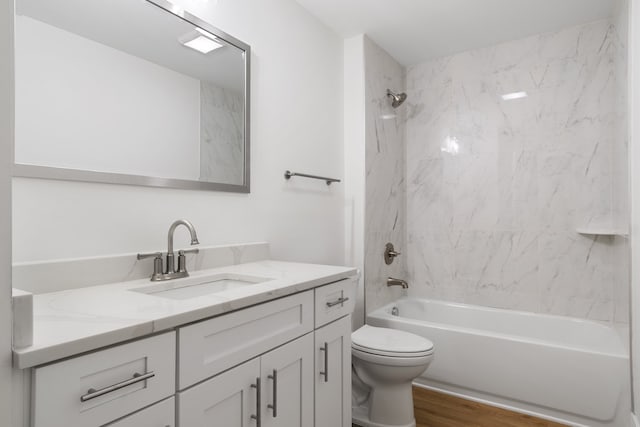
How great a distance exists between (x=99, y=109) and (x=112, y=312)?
2.50 feet

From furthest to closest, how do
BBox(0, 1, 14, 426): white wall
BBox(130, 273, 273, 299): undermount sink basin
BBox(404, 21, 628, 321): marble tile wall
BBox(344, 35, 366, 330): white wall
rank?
1. BBox(344, 35, 366, 330): white wall
2. BBox(404, 21, 628, 321): marble tile wall
3. BBox(130, 273, 273, 299): undermount sink basin
4. BBox(0, 1, 14, 426): white wall

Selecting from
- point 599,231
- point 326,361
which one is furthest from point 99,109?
point 599,231

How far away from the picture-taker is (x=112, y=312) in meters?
0.87

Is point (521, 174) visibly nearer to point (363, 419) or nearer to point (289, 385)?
point (363, 419)

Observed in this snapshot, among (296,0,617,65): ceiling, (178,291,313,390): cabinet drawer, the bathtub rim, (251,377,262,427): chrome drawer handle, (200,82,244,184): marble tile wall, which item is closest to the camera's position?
(178,291,313,390): cabinet drawer

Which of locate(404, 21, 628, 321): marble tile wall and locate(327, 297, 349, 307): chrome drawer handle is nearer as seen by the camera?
locate(327, 297, 349, 307): chrome drawer handle

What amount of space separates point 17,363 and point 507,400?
2.43 m

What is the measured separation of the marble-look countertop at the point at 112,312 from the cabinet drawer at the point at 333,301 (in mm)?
85

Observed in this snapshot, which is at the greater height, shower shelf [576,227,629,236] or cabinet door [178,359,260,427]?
shower shelf [576,227,629,236]

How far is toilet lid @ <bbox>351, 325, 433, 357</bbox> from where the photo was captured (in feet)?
6.12

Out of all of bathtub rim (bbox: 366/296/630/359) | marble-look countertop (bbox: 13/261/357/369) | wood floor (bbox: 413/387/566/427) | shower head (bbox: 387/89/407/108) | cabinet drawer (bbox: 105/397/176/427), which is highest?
shower head (bbox: 387/89/407/108)

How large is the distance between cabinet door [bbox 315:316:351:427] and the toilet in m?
0.33

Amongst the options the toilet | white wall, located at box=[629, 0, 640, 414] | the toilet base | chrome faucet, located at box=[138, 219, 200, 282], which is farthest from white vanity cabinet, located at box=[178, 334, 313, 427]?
white wall, located at box=[629, 0, 640, 414]

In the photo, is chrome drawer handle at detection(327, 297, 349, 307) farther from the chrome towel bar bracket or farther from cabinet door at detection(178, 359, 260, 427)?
the chrome towel bar bracket
